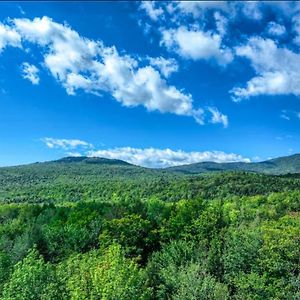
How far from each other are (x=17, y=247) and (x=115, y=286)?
35.2 metres

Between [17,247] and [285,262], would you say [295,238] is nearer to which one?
[285,262]

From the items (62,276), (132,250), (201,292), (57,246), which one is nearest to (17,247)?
(57,246)

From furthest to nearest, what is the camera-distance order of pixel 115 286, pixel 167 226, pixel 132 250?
pixel 167 226
pixel 132 250
pixel 115 286

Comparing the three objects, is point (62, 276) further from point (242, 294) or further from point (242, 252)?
point (242, 252)

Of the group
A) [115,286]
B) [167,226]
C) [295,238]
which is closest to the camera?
[115,286]

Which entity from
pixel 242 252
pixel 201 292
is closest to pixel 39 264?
pixel 201 292

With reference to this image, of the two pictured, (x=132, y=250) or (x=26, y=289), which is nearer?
(x=26, y=289)

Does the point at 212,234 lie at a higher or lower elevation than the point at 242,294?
higher

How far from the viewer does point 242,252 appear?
175 feet

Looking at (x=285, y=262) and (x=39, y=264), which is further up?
(x=39, y=264)

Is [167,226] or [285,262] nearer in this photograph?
[285,262]

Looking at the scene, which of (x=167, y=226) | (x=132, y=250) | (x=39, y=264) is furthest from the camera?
(x=167, y=226)

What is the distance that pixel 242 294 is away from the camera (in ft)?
152

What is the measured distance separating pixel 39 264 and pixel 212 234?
114 feet
